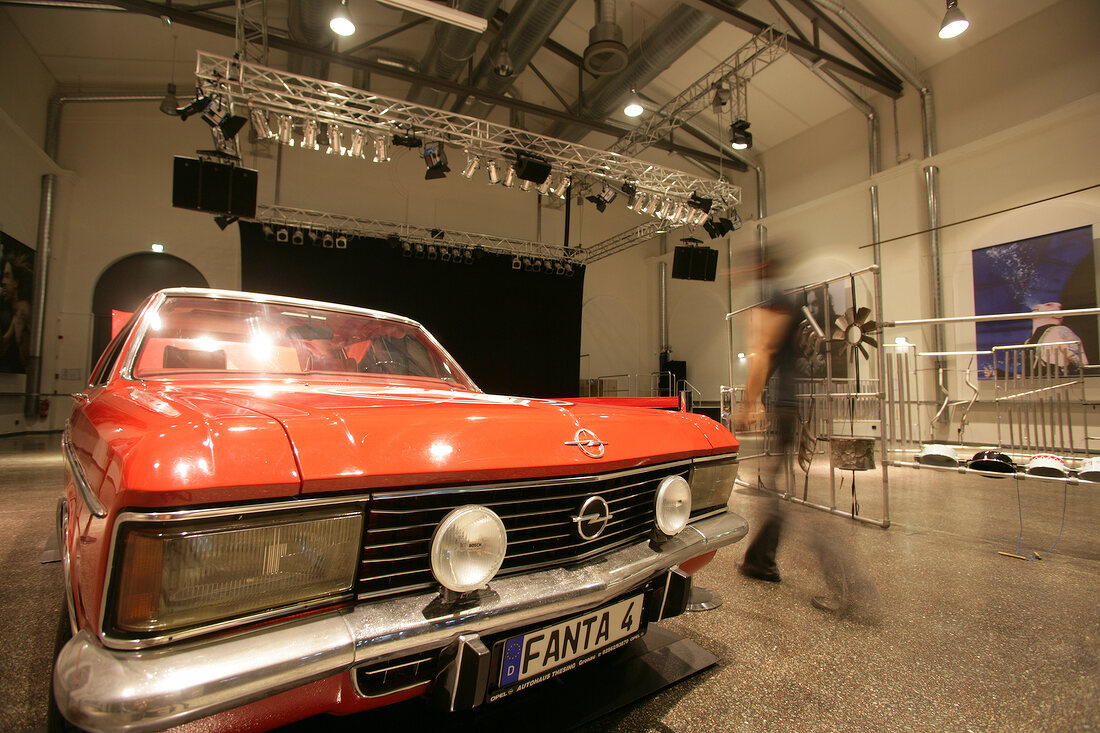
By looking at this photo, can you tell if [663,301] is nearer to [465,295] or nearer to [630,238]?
[630,238]

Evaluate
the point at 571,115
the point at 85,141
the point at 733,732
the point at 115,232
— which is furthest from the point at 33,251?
the point at 733,732

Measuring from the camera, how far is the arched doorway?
1037cm

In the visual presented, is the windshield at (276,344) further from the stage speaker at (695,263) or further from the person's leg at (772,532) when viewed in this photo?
the stage speaker at (695,263)

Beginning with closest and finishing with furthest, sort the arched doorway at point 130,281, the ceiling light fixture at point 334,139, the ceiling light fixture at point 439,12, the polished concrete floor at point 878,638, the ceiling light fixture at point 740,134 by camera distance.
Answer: the polished concrete floor at point 878,638, the ceiling light fixture at point 439,12, the ceiling light fixture at point 334,139, the ceiling light fixture at point 740,134, the arched doorway at point 130,281

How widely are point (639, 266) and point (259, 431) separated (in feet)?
53.7

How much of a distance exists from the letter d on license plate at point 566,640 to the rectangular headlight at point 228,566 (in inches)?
15.5

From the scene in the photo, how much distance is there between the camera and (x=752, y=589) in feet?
8.25

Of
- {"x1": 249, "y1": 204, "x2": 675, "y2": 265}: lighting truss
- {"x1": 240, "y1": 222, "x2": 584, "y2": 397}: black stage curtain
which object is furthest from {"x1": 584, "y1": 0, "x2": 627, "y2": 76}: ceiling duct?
{"x1": 240, "y1": 222, "x2": 584, "y2": 397}: black stage curtain

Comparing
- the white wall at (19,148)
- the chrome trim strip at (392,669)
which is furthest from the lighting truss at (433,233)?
the chrome trim strip at (392,669)

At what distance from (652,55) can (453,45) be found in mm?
3509

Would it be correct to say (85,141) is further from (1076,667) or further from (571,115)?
(1076,667)

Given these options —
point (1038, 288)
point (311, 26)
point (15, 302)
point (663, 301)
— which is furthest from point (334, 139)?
point (1038, 288)

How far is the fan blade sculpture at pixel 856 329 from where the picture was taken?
366cm

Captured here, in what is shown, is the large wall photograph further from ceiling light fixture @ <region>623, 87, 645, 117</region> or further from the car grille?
the car grille
